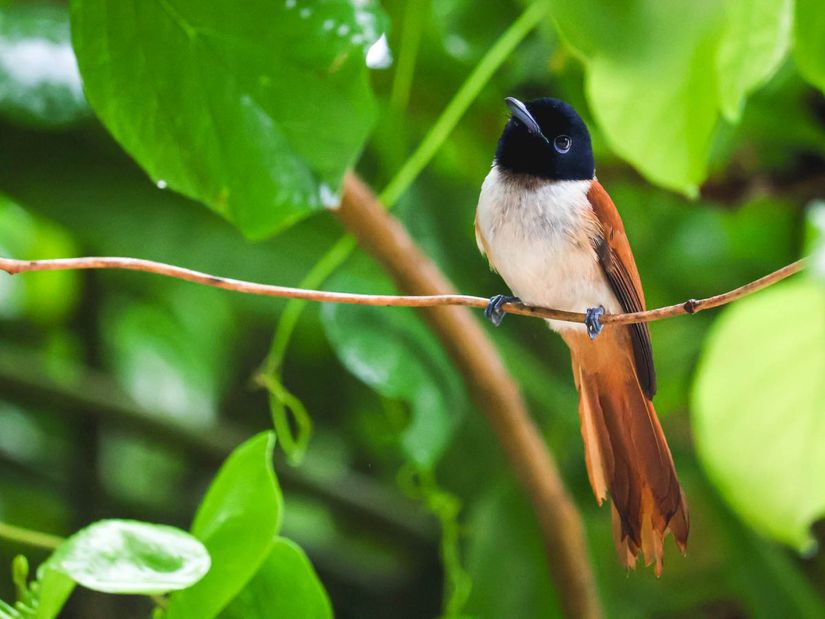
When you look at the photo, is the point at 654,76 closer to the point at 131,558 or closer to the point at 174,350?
the point at 131,558

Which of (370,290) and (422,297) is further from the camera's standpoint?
(370,290)

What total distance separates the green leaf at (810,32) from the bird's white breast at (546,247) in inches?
8.7

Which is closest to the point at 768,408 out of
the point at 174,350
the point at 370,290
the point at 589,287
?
the point at 589,287

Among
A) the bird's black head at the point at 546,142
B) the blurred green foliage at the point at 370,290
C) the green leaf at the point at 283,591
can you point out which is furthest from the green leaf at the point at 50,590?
the bird's black head at the point at 546,142

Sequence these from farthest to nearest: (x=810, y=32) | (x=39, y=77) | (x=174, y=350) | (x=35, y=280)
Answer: (x=174, y=350), (x=35, y=280), (x=39, y=77), (x=810, y=32)

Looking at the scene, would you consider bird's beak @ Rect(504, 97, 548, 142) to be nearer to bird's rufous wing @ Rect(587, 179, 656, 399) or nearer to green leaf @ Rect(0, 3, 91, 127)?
bird's rufous wing @ Rect(587, 179, 656, 399)

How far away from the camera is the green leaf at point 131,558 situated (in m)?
0.62

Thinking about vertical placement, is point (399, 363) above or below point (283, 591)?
above

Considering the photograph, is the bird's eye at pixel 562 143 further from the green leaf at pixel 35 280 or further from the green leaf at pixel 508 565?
the green leaf at pixel 35 280

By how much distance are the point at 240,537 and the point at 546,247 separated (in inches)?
11.3

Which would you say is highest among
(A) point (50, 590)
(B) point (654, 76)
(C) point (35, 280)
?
(C) point (35, 280)

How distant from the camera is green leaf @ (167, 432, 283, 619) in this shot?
2.31 feet

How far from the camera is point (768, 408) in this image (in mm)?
767

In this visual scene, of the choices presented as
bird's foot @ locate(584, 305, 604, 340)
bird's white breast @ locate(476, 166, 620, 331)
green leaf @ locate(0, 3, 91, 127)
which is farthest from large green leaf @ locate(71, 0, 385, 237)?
green leaf @ locate(0, 3, 91, 127)
